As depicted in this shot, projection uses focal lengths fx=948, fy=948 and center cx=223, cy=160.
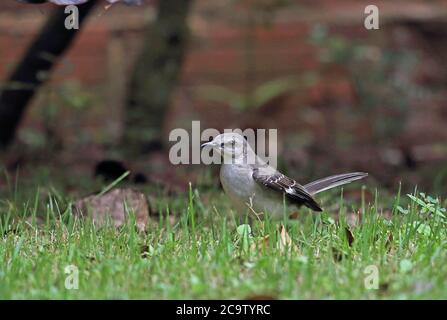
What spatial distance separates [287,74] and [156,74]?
3.27 m

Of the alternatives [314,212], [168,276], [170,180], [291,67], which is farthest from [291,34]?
[168,276]

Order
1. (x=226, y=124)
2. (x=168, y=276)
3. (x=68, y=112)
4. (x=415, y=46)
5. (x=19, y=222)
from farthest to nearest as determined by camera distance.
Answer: (x=415, y=46) < (x=226, y=124) < (x=68, y=112) < (x=19, y=222) < (x=168, y=276)

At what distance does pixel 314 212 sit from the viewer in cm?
675

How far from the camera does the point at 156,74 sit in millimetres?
9664

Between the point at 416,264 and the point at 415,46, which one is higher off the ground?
the point at 415,46

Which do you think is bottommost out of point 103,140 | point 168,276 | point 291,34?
point 168,276

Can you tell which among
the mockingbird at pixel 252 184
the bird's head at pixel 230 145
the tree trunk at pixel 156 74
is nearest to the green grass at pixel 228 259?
the mockingbird at pixel 252 184

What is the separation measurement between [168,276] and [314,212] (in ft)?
7.60

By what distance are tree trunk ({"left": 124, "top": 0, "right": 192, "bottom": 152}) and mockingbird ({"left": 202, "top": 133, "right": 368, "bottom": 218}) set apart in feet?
10.3

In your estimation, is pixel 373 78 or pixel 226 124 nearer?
pixel 373 78

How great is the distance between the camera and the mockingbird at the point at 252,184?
6.29 m

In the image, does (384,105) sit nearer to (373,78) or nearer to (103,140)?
(373,78)

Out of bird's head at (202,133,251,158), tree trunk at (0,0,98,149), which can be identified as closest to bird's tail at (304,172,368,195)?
bird's head at (202,133,251,158)

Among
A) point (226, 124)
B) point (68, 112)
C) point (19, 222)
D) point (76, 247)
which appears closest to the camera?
point (76, 247)
